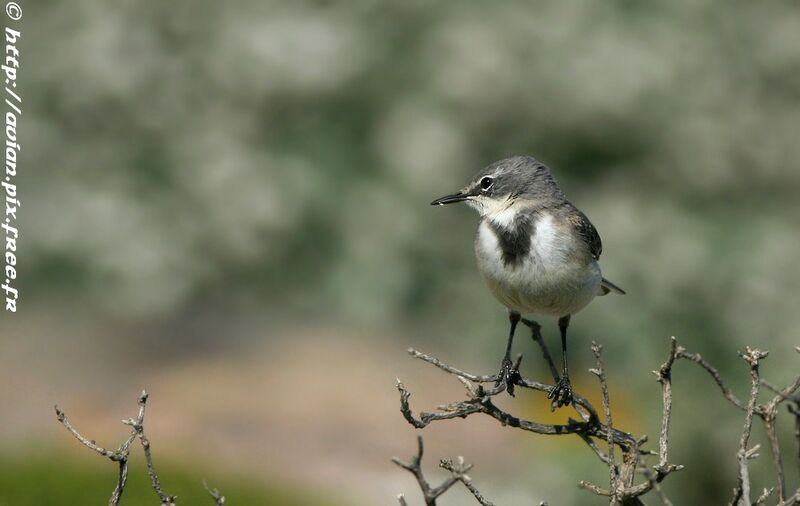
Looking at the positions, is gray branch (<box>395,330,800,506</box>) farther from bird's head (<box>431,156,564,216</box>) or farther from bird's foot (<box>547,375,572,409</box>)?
bird's head (<box>431,156,564,216</box>)

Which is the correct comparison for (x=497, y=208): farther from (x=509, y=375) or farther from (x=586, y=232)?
(x=509, y=375)

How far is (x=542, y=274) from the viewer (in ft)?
13.7

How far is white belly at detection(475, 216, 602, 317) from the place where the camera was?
13.6 ft

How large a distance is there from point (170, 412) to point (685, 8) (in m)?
6.17

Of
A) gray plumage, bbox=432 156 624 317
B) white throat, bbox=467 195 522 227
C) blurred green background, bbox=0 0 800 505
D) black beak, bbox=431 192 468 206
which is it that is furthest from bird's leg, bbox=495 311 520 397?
blurred green background, bbox=0 0 800 505

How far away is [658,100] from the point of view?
10.3 m

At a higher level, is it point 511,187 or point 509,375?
point 511,187

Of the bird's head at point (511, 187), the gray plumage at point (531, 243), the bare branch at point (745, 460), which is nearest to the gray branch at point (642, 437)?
the bare branch at point (745, 460)

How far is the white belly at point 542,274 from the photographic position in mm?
4148

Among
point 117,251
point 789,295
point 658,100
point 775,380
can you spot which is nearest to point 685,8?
point 658,100

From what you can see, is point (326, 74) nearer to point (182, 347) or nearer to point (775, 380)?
point (182, 347)

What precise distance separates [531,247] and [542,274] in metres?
0.15

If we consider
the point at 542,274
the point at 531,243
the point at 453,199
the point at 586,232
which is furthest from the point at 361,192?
the point at 542,274

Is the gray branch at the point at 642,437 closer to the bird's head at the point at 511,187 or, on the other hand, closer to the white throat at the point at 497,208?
the white throat at the point at 497,208
